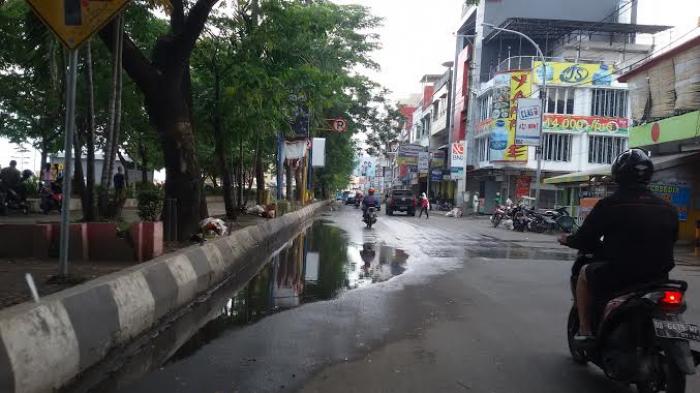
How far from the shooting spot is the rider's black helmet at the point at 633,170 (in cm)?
438

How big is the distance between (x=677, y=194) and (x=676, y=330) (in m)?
18.2

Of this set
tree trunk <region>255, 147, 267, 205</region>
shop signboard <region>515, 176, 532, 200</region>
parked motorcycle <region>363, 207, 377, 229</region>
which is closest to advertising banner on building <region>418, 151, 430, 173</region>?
shop signboard <region>515, 176, 532, 200</region>

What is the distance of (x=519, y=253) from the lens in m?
15.2

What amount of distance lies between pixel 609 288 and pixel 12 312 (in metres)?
4.18

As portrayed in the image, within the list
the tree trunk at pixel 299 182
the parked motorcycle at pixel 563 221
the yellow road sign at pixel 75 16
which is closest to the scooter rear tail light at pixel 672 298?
the yellow road sign at pixel 75 16

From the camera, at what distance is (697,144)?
1841 cm

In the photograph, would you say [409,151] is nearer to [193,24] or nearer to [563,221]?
[563,221]

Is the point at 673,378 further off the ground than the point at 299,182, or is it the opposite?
the point at 299,182

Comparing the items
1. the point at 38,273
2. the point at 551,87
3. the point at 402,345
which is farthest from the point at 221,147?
the point at 551,87

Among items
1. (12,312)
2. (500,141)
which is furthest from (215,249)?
(500,141)

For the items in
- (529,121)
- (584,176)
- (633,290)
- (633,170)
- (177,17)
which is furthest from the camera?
(529,121)

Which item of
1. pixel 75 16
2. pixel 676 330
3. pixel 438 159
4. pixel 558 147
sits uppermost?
pixel 558 147

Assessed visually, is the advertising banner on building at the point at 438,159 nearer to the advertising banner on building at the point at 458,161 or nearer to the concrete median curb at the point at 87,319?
the advertising banner on building at the point at 458,161

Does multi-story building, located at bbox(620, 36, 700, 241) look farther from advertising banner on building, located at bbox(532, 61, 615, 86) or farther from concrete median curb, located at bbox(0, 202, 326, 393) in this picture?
advertising banner on building, located at bbox(532, 61, 615, 86)
